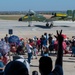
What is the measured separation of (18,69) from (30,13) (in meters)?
53.4

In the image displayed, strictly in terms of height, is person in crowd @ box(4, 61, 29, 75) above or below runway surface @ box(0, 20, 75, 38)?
above

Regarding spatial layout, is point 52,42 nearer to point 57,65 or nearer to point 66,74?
point 66,74

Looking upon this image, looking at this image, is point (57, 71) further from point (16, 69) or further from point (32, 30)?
point (32, 30)

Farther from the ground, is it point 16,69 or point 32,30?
point 16,69

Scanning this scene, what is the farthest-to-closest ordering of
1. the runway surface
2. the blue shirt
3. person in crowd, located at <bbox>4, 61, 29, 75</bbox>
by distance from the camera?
1. the runway surface
2. the blue shirt
3. person in crowd, located at <bbox>4, 61, 29, 75</bbox>

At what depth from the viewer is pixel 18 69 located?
3656 millimetres

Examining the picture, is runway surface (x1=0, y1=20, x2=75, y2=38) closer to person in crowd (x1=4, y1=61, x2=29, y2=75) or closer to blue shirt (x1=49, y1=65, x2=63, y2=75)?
blue shirt (x1=49, y1=65, x2=63, y2=75)

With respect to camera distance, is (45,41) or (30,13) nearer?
(45,41)

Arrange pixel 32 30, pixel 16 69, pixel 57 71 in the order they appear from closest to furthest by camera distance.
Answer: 1. pixel 16 69
2. pixel 57 71
3. pixel 32 30

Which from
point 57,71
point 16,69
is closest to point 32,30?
point 57,71

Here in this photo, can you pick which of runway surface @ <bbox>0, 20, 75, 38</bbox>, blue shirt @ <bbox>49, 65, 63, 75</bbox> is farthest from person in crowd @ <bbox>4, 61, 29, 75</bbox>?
runway surface @ <bbox>0, 20, 75, 38</bbox>

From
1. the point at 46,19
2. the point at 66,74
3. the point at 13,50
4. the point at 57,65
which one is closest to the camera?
the point at 57,65

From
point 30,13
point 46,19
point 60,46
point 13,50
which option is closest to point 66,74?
point 13,50

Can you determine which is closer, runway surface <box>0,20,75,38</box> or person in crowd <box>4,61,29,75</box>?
person in crowd <box>4,61,29,75</box>
